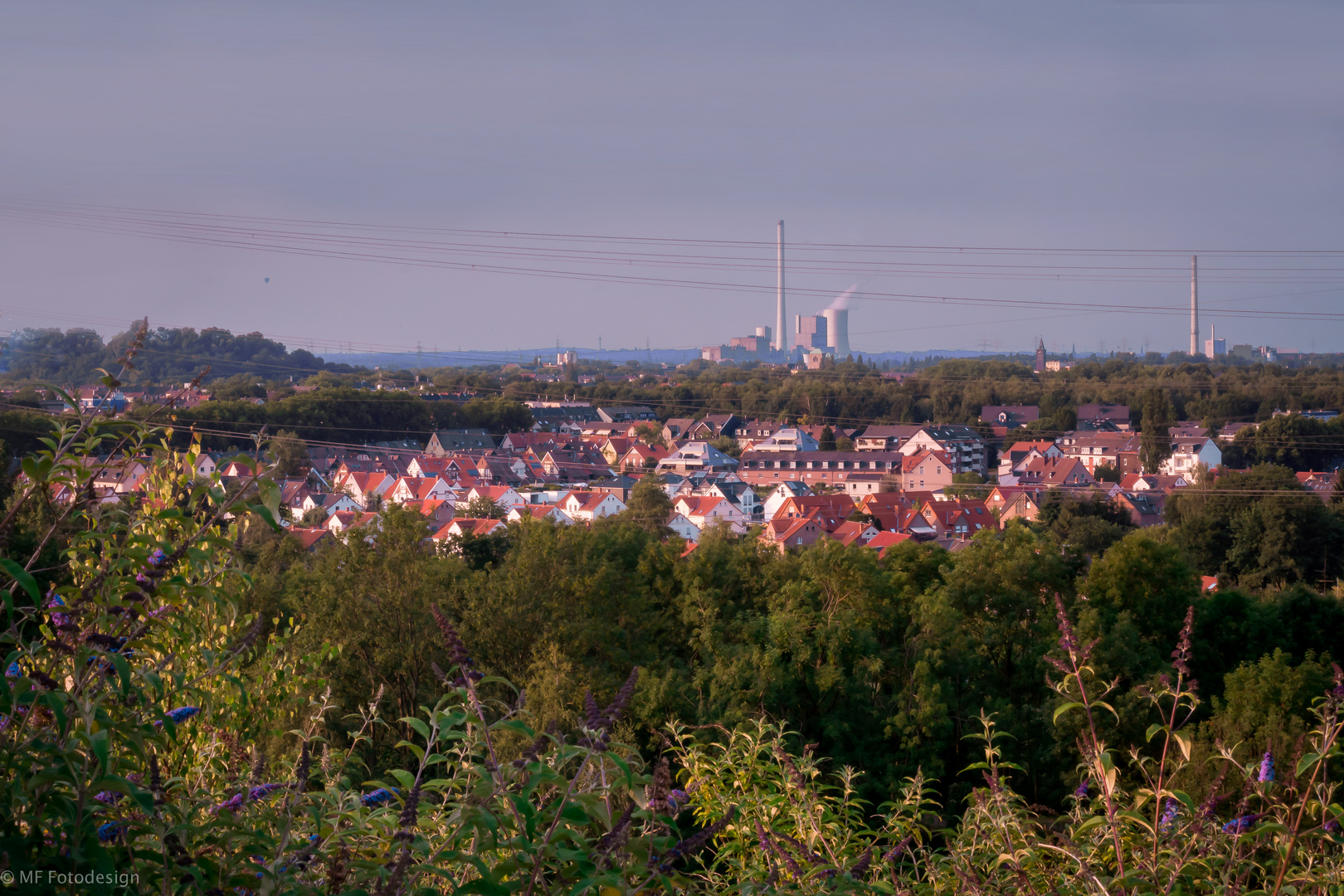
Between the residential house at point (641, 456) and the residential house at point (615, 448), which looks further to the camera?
the residential house at point (615, 448)

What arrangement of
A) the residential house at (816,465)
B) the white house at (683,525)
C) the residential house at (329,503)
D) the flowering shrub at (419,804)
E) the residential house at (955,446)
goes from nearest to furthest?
the flowering shrub at (419,804)
the residential house at (329,503)
the white house at (683,525)
the residential house at (816,465)
the residential house at (955,446)

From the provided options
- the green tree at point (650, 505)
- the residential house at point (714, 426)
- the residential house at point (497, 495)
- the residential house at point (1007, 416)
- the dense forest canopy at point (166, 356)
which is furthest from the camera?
the residential house at point (714, 426)

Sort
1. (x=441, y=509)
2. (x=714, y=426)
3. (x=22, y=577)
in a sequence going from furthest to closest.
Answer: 1. (x=714, y=426)
2. (x=441, y=509)
3. (x=22, y=577)

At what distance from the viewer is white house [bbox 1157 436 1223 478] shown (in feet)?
136

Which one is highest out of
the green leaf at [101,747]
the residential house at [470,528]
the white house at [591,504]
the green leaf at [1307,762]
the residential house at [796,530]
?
the green leaf at [101,747]

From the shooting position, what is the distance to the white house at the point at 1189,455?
41.3 meters

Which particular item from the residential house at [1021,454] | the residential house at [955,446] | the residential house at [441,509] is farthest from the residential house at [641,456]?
the residential house at [441,509]

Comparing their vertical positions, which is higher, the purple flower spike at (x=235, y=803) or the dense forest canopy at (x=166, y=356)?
the dense forest canopy at (x=166, y=356)

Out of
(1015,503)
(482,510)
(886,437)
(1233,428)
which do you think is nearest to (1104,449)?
(1233,428)

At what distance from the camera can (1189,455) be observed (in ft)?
139

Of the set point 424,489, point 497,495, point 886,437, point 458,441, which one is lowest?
point 497,495

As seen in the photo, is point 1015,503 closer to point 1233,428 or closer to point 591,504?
point 591,504

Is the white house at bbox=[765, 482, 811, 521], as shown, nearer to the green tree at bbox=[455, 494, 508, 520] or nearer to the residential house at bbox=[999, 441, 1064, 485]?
the green tree at bbox=[455, 494, 508, 520]

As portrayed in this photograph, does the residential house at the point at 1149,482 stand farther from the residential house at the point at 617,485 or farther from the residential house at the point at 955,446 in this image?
the residential house at the point at 617,485
